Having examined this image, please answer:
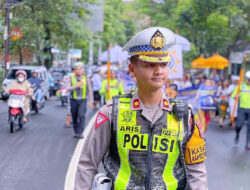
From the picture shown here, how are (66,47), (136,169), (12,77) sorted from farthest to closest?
(66,47) < (12,77) < (136,169)

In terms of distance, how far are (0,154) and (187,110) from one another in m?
6.55

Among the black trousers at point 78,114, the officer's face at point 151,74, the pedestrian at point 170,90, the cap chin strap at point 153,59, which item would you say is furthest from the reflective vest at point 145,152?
the pedestrian at point 170,90

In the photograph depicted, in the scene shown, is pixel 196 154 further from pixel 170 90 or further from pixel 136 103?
pixel 170 90

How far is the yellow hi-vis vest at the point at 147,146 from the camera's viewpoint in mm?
2480

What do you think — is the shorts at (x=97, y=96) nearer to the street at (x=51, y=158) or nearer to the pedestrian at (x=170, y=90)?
the street at (x=51, y=158)

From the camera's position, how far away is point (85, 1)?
80.5 ft

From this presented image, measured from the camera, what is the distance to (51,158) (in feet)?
26.7

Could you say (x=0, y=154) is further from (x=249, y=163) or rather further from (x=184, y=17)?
(x=184, y=17)

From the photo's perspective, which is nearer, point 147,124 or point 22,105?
point 147,124

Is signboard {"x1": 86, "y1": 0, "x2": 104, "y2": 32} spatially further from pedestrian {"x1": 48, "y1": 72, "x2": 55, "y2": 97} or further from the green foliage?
pedestrian {"x1": 48, "y1": 72, "x2": 55, "y2": 97}

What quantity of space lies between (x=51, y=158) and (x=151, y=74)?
598cm

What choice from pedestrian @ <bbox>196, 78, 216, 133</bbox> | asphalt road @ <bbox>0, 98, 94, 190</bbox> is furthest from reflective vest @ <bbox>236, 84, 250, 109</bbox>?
asphalt road @ <bbox>0, 98, 94, 190</bbox>

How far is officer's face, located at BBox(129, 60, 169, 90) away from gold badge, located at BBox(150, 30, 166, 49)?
0.10 m

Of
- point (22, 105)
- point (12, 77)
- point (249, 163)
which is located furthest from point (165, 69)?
point (12, 77)
